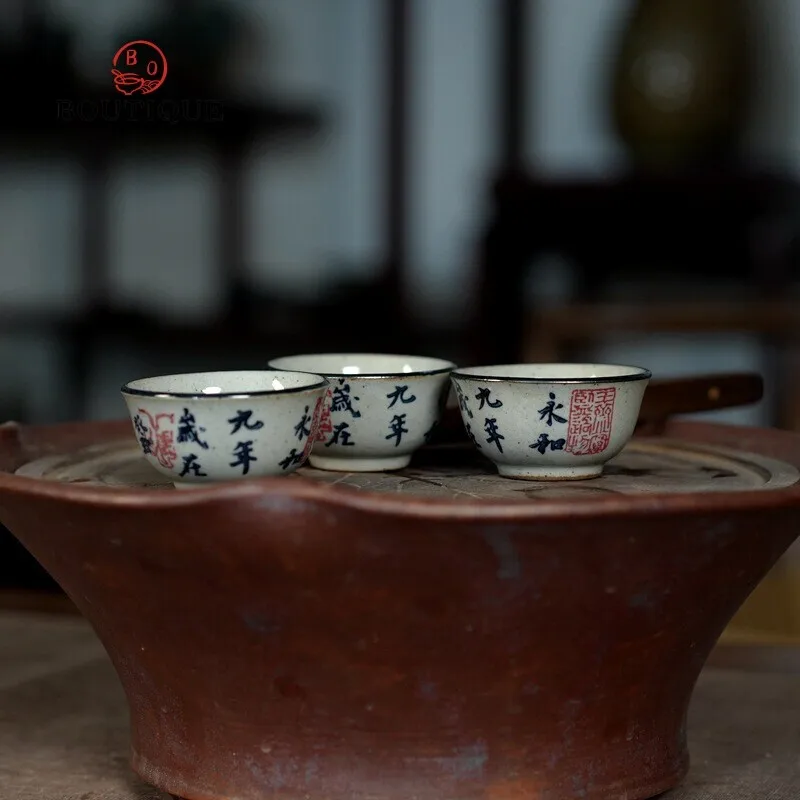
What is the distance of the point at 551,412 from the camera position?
2.46ft

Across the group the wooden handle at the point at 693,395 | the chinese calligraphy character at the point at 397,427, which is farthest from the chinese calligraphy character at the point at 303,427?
the wooden handle at the point at 693,395

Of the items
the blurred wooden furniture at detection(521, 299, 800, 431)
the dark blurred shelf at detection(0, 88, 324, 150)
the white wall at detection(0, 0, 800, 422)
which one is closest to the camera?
the blurred wooden furniture at detection(521, 299, 800, 431)

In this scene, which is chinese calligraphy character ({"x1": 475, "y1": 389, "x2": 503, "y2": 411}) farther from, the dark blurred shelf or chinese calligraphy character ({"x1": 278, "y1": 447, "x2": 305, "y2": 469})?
the dark blurred shelf

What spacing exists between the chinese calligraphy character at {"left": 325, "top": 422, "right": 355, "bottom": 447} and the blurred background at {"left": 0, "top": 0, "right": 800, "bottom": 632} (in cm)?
128

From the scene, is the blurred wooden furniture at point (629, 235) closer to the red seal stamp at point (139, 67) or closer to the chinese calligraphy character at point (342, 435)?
the red seal stamp at point (139, 67)

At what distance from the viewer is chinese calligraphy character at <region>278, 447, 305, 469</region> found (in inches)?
27.5

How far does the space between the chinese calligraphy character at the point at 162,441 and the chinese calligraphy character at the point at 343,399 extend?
0.14 metres

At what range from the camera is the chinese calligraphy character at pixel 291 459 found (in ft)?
2.29

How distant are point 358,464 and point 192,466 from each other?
0.52ft

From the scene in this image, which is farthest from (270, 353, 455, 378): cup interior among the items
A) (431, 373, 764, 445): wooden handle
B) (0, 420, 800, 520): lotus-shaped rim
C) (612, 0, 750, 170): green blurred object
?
(612, 0, 750, 170): green blurred object

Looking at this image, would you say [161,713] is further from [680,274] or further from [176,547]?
[680,274]

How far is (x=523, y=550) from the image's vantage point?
614 mm

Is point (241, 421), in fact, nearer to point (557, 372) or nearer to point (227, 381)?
point (227, 381)

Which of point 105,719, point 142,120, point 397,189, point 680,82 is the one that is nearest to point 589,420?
point 105,719
